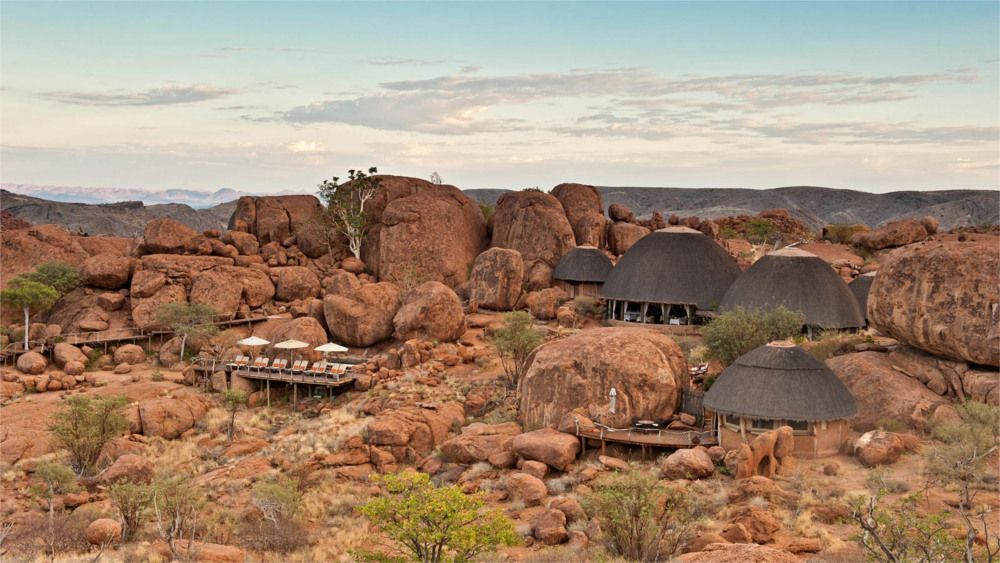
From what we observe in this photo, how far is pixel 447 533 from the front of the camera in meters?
13.8

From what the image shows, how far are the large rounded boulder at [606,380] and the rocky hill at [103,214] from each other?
93.2 metres

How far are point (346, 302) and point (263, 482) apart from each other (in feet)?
59.3

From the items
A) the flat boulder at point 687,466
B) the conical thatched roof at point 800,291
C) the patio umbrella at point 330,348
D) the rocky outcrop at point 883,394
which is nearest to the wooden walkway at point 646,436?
the flat boulder at point 687,466

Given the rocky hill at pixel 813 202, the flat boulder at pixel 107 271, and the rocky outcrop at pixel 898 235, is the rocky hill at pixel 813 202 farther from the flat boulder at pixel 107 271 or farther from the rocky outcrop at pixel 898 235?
the flat boulder at pixel 107 271

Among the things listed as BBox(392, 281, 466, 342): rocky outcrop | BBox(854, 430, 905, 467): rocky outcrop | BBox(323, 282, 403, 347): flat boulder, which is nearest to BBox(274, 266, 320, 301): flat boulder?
BBox(323, 282, 403, 347): flat boulder

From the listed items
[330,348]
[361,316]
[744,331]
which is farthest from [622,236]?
[744,331]

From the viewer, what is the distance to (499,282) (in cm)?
4356

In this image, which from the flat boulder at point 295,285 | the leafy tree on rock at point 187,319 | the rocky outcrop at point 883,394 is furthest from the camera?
the flat boulder at point 295,285

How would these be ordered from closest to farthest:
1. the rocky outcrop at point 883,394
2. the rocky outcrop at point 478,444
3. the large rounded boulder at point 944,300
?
the large rounded boulder at point 944,300
the rocky outcrop at point 883,394
the rocky outcrop at point 478,444

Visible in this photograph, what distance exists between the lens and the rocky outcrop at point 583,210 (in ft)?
173

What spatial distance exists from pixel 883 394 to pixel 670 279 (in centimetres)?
1620

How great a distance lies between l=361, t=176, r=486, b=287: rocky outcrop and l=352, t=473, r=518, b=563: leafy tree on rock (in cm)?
3396

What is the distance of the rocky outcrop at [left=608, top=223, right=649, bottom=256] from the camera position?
53.2 m

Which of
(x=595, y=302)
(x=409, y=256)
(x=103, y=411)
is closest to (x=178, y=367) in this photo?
(x=103, y=411)
